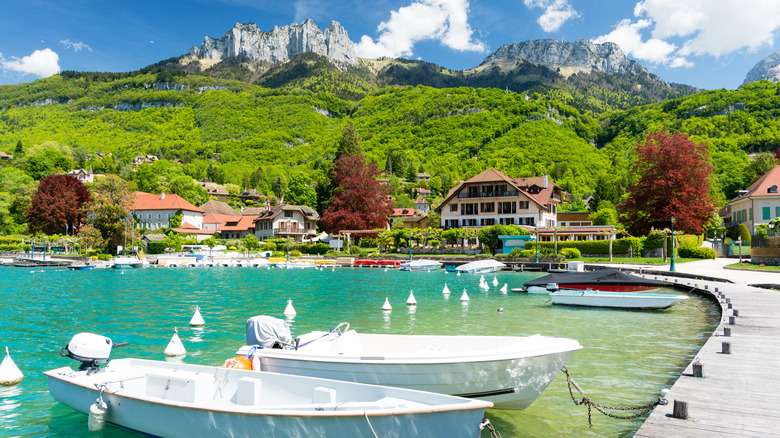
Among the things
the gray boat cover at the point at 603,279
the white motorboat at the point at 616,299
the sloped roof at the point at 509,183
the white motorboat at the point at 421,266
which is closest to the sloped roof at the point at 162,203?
the sloped roof at the point at 509,183

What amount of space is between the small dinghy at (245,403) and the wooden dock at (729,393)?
2691mm

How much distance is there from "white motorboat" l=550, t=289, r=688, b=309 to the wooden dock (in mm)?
8522

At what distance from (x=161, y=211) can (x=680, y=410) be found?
103863 mm

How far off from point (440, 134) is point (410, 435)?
166609 mm

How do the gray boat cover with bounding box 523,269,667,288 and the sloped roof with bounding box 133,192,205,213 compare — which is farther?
the sloped roof with bounding box 133,192,205,213

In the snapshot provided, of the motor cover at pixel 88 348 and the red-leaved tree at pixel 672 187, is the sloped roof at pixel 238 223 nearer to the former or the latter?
the red-leaved tree at pixel 672 187

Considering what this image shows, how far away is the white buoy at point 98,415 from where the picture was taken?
7289 millimetres

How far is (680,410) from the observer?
602 cm

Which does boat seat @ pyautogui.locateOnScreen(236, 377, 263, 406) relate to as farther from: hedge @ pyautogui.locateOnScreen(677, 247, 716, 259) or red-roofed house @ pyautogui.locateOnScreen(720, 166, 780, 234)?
red-roofed house @ pyautogui.locateOnScreen(720, 166, 780, 234)

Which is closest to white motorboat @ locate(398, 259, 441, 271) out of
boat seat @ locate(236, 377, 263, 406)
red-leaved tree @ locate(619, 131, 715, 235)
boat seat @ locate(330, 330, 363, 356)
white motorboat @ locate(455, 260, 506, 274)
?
white motorboat @ locate(455, 260, 506, 274)

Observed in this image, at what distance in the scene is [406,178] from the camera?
150 meters

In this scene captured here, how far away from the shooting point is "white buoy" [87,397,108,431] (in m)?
7.29

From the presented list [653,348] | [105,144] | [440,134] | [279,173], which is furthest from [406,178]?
[653,348]

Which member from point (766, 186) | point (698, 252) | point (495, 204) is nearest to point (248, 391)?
point (698, 252)
